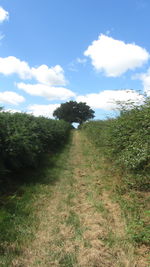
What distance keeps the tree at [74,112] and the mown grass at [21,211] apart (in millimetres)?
62236

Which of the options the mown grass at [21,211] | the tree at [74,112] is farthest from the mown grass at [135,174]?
the tree at [74,112]

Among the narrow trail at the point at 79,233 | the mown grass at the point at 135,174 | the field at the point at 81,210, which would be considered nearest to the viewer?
the narrow trail at the point at 79,233

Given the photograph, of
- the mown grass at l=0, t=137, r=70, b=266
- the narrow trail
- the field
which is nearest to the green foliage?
the field

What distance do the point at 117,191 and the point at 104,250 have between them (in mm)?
2838

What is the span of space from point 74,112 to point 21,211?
218 feet

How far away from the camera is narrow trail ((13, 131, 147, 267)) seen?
3393 millimetres

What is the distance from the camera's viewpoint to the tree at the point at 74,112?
231 ft

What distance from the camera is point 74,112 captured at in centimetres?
7106

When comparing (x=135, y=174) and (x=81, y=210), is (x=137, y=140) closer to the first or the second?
(x=135, y=174)

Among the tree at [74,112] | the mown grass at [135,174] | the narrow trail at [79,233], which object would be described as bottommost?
the narrow trail at [79,233]

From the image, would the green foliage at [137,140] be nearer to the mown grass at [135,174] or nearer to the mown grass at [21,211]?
the mown grass at [135,174]

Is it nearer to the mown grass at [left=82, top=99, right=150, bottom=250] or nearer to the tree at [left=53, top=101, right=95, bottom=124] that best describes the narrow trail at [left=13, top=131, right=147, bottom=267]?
the mown grass at [left=82, top=99, right=150, bottom=250]

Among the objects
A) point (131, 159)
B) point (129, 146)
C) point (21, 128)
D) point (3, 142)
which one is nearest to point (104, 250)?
point (131, 159)

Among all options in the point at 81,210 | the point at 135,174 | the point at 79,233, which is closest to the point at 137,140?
the point at 135,174
